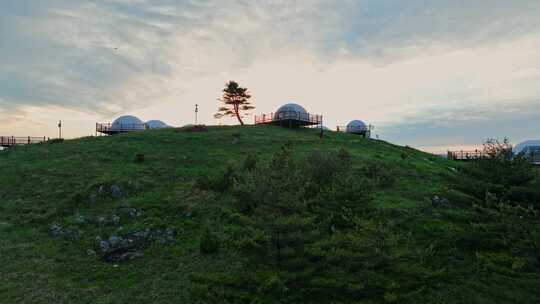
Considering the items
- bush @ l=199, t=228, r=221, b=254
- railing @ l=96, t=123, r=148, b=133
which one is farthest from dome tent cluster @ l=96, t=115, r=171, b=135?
bush @ l=199, t=228, r=221, b=254

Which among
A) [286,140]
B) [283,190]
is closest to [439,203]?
[283,190]

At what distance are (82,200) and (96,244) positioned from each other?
23.3ft

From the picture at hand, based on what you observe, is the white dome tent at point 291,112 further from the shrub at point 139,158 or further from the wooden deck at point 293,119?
the shrub at point 139,158

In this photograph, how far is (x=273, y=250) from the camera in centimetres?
1289

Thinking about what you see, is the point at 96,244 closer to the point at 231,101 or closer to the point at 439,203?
the point at 439,203

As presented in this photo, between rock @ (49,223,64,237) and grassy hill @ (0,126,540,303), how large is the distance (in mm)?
121

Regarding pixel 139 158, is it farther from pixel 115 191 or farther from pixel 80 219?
pixel 80 219

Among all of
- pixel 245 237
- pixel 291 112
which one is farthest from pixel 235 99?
pixel 245 237

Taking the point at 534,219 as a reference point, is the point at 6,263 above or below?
below

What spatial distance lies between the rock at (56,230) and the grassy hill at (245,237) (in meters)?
0.12

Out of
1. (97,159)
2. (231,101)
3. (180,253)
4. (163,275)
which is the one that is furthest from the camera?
(231,101)

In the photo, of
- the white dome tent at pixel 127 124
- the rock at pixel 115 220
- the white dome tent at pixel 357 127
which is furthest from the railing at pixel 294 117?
the rock at pixel 115 220

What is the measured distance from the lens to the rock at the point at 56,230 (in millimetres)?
21094

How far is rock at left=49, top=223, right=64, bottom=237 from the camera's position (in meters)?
21.1
